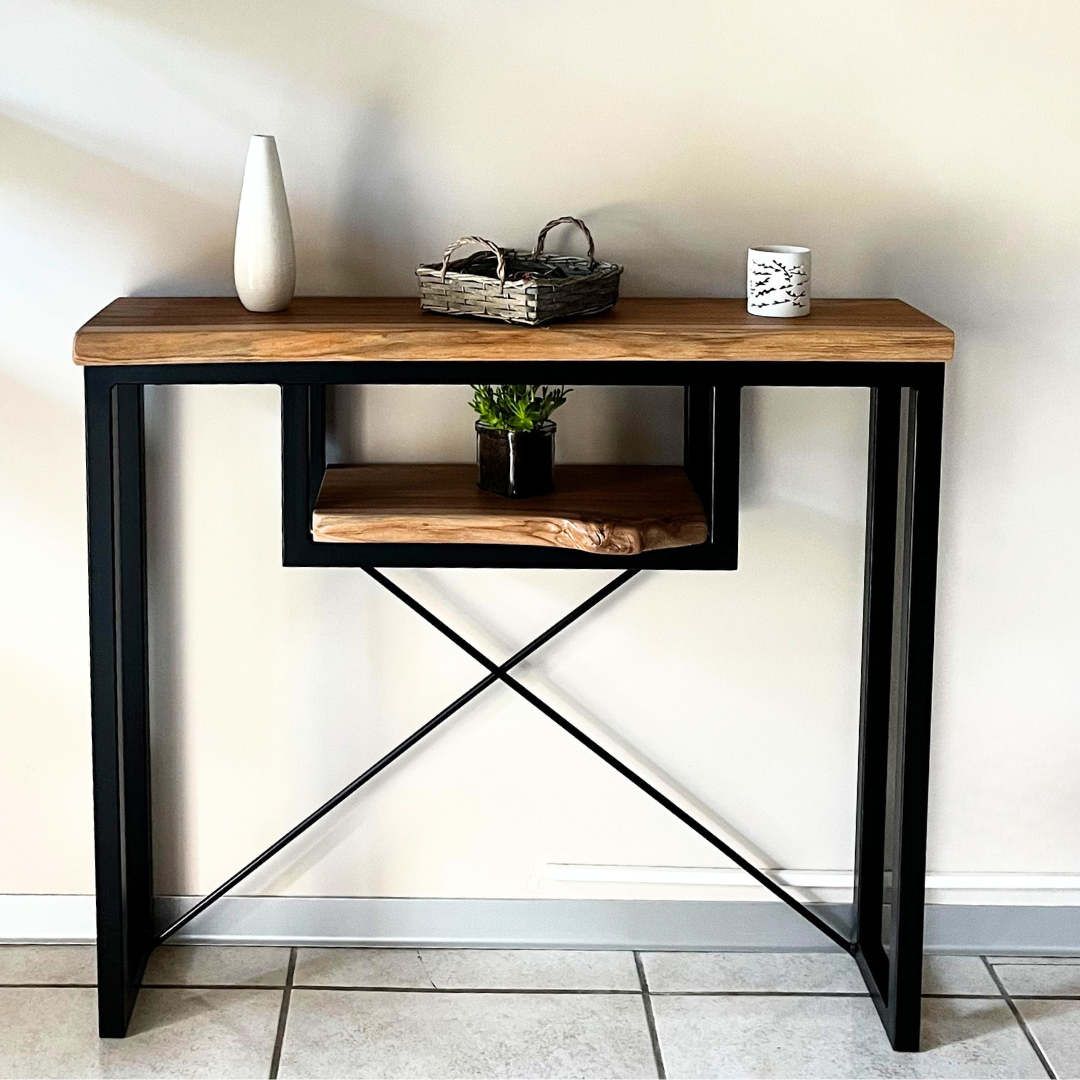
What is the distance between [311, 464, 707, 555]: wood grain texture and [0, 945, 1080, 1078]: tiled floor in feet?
2.31

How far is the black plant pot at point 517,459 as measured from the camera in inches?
68.4

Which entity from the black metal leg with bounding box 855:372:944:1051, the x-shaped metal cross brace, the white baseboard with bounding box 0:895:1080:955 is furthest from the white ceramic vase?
the white baseboard with bounding box 0:895:1080:955

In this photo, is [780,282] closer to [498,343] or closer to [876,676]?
[498,343]

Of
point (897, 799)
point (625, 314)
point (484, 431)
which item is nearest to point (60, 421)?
point (484, 431)

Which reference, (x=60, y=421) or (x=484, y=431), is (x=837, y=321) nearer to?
(x=484, y=431)

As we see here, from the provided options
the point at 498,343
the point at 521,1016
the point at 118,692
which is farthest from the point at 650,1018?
the point at 498,343

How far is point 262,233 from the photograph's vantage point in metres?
1.70

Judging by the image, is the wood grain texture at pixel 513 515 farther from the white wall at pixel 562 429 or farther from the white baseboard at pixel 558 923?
the white baseboard at pixel 558 923

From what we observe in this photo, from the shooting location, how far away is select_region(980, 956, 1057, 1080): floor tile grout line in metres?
1.82

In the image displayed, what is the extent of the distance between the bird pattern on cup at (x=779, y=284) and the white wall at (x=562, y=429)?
0.22 m

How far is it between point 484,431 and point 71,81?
2.39 feet

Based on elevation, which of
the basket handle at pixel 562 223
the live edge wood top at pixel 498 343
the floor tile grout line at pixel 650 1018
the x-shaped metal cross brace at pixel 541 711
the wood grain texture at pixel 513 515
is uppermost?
the basket handle at pixel 562 223

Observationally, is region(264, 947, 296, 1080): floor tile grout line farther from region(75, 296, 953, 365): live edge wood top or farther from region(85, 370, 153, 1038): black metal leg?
region(75, 296, 953, 365): live edge wood top

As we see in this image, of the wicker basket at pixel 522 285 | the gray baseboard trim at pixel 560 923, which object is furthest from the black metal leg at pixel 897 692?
the wicker basket at pixel 522 285
